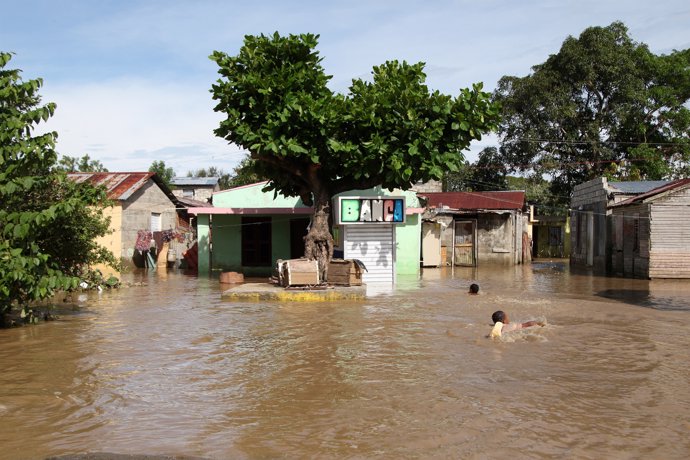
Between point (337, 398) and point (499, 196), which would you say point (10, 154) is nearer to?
point (337, 398)

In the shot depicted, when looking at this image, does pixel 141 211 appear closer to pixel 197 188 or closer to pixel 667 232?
pixel 667 232

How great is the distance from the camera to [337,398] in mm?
7449

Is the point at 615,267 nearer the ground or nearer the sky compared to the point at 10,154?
nearer the ground

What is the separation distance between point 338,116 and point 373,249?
5971 millimetres

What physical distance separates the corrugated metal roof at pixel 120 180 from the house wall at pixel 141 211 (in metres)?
0.35

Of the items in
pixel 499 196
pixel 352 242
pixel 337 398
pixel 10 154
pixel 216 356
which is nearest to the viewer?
pixel 337 398

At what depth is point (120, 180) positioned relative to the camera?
1167 inches

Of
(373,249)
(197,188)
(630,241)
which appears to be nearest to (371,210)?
(373,249)

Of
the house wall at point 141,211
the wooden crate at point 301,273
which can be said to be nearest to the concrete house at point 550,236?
the house wall at point 141,211

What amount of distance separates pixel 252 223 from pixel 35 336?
15240 millimetres

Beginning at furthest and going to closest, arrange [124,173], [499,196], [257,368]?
[499,196]
[124,173]
[257,368]

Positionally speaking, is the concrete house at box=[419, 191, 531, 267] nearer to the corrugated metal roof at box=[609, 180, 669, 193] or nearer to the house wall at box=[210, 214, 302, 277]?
the corrugated metal roof at box=[609, 180, 669, 193]

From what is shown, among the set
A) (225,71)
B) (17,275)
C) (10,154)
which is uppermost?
(225,71)

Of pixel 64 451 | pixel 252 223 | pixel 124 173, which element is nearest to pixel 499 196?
pixel 252 223
